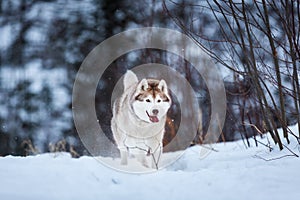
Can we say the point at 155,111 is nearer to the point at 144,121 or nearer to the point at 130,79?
the point at 144,121

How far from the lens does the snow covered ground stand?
2.16 meters

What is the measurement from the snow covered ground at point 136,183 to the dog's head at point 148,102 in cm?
155

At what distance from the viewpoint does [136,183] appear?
240cm

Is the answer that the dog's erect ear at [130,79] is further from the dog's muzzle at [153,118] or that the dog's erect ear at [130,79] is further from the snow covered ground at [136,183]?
the snow covered ground at [136,183]

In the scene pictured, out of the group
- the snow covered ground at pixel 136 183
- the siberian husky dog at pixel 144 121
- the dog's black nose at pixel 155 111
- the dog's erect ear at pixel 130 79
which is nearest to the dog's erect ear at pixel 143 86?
the siberian husky dog at pixel 144 121

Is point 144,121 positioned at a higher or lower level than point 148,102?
lower

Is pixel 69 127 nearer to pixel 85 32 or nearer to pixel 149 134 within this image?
pixel 85 32

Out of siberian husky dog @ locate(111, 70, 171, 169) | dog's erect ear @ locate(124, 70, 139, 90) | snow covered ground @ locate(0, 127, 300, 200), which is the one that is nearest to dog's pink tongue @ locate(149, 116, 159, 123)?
siberian husky dog @ locate(111, 70, 171, 169)

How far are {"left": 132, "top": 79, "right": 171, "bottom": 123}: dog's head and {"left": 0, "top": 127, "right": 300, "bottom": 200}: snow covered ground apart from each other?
155 cm

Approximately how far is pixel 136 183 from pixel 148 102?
1.94m

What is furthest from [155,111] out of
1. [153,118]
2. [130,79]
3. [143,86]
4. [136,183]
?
[136,183]

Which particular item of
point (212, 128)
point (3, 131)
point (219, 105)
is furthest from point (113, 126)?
point (3, 131)

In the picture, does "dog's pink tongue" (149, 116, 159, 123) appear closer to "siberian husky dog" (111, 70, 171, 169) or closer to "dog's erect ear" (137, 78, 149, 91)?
"siberian husky dog" (111, 70, 171, 169)

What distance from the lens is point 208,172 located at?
8.89ft
